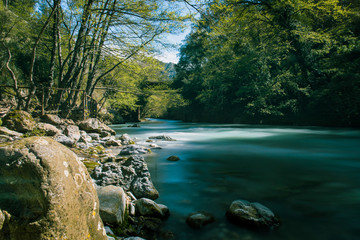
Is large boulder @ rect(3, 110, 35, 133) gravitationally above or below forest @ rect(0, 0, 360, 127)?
below

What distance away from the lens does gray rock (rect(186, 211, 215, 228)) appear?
285cm

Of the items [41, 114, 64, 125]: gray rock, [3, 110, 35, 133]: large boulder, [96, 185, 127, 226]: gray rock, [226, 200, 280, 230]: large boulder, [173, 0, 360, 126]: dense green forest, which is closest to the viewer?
[96, 185, 127, 226]: gray rock

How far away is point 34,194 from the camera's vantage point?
1.31 m

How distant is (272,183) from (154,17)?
6355 mm

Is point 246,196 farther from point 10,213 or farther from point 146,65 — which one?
point 146,65

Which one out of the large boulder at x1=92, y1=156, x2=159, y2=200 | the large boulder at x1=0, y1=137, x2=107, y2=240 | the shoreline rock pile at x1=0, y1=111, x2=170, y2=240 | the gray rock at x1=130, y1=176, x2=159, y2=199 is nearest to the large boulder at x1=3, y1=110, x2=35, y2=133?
the shoreline rock pile at x1=0, y1=111, x2=170, y2=240

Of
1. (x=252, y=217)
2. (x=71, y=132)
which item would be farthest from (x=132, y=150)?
(x=252, y=217)

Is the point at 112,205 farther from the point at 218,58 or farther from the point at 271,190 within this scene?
the point at 218,58

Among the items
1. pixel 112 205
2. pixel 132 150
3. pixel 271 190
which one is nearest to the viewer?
pixel 112 205

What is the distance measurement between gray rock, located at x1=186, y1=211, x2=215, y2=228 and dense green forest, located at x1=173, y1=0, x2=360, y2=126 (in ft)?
36.3

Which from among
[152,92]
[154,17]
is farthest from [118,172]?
[152,92]

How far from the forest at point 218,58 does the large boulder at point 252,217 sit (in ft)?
21.1

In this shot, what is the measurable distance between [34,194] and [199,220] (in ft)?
6.85

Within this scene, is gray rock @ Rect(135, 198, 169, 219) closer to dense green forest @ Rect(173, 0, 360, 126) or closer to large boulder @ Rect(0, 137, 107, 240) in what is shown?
large boulder @ Rect(0, 137, 107, 240)
